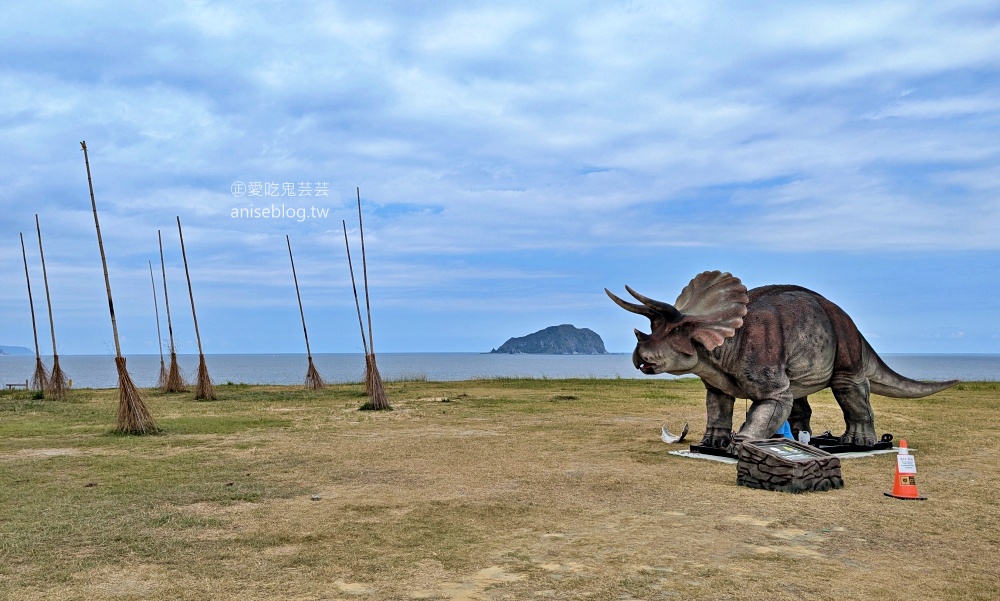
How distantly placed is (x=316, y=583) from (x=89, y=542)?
1.91m

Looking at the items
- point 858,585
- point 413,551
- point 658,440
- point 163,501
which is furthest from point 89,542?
point 658,440

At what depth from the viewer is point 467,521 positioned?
5559 millimetres

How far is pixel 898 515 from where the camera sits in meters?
5.67

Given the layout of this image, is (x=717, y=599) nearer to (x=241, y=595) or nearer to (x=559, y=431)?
(x=241, y=595)

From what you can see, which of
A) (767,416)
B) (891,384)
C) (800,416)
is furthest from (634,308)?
(891,384)

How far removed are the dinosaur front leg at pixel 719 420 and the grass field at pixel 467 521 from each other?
624 mm

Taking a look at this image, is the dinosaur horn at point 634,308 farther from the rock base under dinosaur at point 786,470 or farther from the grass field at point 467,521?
the rock base under dinosaur at point 786,470

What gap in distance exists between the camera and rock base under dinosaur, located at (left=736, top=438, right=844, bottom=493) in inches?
259

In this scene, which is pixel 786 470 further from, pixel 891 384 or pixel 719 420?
pixel 891 384

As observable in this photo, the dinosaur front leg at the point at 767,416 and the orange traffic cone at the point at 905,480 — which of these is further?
the dinosaur front leg at the point at 767,416

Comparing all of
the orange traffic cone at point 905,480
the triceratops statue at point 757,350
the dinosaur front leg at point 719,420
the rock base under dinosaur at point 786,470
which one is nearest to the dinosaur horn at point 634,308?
the triceratops statue at point 757,350

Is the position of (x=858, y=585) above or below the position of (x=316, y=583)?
below

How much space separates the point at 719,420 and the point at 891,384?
7.75 ft

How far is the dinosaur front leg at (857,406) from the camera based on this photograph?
904 cm
